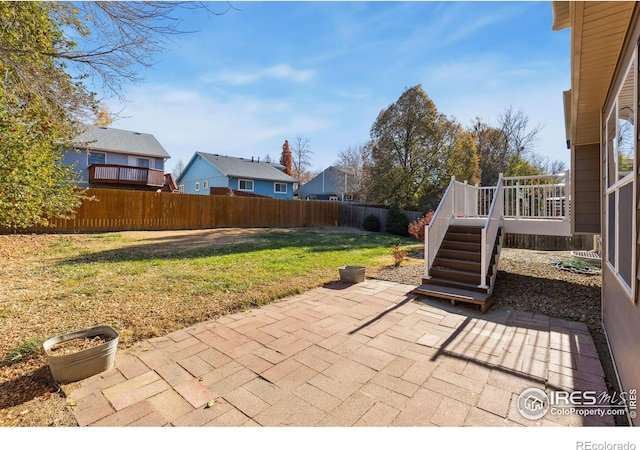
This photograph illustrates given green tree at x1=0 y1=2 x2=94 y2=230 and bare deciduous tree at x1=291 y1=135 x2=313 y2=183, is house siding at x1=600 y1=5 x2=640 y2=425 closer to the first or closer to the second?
green tree at x1=0 y1=2 x2=94 y2=230

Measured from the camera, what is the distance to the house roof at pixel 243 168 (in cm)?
2400

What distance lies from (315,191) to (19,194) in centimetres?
3069

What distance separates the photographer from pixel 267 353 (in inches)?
122

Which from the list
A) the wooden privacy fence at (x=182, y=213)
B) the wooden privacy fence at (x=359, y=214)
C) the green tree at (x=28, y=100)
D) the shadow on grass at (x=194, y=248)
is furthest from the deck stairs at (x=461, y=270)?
the wooden privacy fence at (x=182, y=213)

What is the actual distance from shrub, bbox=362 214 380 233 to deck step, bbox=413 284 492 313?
1202cm

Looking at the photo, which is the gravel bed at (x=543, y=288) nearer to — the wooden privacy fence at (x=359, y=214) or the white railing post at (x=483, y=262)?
the white railing post at (x=483, y=262)

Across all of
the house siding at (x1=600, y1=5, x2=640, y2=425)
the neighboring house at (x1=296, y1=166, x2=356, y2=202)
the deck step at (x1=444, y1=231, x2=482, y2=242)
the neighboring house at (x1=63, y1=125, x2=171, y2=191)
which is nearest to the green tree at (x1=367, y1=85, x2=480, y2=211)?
the deck step at (x1=444, y1=231, x2=482, y2=242)

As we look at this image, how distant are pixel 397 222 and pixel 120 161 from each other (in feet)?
59.0

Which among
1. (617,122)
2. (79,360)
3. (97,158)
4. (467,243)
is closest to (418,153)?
(467,243)

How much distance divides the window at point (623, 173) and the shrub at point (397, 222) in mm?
12422

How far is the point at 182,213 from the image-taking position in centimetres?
1391

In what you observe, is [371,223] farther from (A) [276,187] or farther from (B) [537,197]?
(A) [276,187]

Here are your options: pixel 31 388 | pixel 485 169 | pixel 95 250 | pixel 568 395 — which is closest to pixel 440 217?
pixel 568 395
